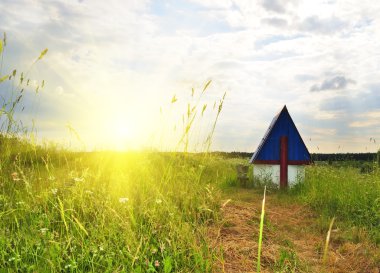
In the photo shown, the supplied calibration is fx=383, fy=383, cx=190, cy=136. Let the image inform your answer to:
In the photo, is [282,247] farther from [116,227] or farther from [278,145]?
[278,145]

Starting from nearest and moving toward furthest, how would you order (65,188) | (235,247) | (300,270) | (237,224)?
(300,270), (235,247), (65,188), (237,224)

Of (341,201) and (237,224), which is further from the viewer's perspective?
(341,201)

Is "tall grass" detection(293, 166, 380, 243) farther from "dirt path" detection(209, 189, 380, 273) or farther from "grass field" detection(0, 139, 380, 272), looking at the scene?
"dirt path" detection(209, 189, 380, 273)

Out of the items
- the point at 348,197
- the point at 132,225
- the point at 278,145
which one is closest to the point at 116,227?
the point at 132,225

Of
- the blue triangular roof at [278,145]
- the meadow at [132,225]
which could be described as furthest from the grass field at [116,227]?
the blue triangular roof at [278,145]

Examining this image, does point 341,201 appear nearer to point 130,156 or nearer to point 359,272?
point 359,272

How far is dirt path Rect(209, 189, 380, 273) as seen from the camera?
3.74 meters

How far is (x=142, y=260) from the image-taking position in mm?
3256

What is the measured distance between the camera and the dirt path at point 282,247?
374 cm

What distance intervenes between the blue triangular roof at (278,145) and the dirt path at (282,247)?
13.9 ft

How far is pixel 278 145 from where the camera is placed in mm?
10500

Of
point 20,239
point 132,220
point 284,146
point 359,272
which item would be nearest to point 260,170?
point 284,146

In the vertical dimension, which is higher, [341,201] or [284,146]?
[284,146]

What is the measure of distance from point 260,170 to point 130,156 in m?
3.64
